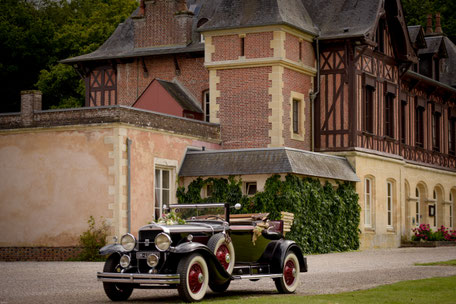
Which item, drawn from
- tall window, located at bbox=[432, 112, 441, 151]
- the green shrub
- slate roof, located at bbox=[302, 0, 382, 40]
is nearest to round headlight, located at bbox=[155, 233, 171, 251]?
the green shrub

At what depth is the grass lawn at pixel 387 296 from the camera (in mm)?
A: 11617

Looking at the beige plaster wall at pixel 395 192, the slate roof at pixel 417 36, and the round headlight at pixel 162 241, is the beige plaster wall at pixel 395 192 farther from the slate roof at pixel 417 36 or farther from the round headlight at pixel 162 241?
the round headlight at pixel 162 241

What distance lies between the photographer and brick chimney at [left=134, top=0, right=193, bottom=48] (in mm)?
29719

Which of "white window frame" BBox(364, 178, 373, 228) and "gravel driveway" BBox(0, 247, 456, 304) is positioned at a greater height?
"white window frame" BBox(364, 178, 373, 228)

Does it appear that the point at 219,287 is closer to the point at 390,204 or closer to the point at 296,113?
the point at 296,113

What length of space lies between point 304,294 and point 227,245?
1392mm

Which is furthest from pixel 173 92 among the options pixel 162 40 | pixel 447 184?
pixel 447 184

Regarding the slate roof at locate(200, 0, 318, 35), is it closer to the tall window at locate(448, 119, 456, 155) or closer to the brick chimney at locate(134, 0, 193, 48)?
the brick chimney at locate(134, 0, 193, 48)

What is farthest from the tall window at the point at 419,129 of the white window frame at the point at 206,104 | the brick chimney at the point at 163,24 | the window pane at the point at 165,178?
the window pane at the point at 165,178

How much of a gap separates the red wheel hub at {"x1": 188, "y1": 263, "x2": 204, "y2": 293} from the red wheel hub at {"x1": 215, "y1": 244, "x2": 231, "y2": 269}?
0.60 metres

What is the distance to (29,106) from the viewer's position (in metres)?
23.6

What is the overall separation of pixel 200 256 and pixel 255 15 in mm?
15978

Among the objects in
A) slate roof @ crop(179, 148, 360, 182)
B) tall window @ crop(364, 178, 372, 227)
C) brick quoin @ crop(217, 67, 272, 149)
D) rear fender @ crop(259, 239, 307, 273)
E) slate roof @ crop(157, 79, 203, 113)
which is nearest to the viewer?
rear fender @ crop(259, 239, 307, 273)

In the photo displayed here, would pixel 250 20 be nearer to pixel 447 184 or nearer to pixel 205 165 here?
pixel 205 165
